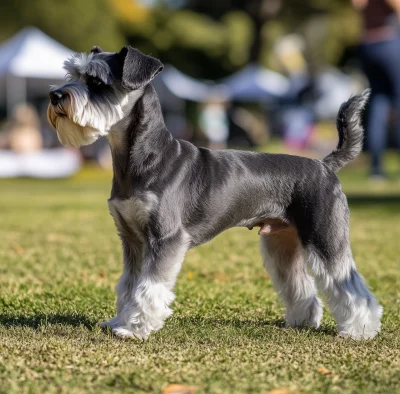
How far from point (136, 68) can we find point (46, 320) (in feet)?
6.30

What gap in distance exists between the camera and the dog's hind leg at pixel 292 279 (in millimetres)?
5641

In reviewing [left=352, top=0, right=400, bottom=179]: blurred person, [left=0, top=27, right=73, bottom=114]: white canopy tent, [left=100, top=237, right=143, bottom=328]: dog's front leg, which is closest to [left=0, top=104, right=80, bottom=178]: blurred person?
[left=0, top=27, right=73, bottom=114]: white canopy tent

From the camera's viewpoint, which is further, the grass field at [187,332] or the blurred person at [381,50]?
the blurred person at [381,50]

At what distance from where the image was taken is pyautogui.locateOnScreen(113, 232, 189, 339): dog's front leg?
483 centimetres

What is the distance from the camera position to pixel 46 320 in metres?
5.43

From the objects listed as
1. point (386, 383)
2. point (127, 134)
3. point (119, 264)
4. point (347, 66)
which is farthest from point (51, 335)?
point (347, 66)

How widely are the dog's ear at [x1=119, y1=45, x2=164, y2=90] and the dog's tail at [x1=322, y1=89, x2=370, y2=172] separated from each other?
4.75 feet

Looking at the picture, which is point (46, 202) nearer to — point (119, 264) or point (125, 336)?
point (119, 264)

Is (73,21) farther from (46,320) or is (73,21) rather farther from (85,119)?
(85,119)

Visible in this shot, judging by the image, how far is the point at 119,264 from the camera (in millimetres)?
8219

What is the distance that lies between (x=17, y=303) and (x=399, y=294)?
336 cm

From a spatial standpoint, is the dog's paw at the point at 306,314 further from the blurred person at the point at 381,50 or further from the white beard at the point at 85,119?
the blurred person at the point at 381,50

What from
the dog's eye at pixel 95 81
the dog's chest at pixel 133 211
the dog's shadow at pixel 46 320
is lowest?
the dog's shadow at pixel 46 320

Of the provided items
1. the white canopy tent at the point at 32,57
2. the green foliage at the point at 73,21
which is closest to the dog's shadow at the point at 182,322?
the white canopy tent at the point at 32,57
